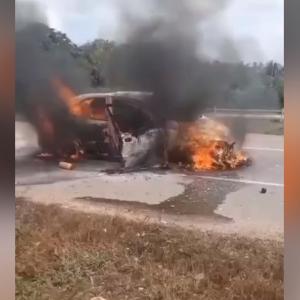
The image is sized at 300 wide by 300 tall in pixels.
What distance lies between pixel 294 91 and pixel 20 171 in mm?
1363

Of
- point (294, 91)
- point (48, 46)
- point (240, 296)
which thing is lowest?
point (240, 296)

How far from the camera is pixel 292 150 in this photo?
215 centimetres

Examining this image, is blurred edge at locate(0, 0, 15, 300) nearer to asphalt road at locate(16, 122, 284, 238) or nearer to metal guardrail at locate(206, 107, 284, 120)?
asphalt road at locate(16, 122, 284, 238)

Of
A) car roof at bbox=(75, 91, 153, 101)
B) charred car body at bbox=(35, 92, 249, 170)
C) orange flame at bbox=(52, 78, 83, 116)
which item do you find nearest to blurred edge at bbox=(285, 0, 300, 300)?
charred car body at bbox=(35, 92, 249, 170)

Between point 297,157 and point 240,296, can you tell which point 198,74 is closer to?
point 297,157

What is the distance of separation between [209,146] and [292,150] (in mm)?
385

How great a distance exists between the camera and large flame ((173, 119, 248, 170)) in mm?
2229

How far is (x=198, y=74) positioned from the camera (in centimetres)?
220

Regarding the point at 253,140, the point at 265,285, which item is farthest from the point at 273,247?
the point at 253,140

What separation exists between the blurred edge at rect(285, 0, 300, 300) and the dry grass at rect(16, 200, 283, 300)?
0.19ft

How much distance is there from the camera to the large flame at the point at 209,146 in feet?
7.31

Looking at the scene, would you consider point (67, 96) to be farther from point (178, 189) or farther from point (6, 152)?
point (178, 189)

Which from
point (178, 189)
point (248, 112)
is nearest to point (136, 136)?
point (178, 189)

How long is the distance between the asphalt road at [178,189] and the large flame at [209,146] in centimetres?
4
